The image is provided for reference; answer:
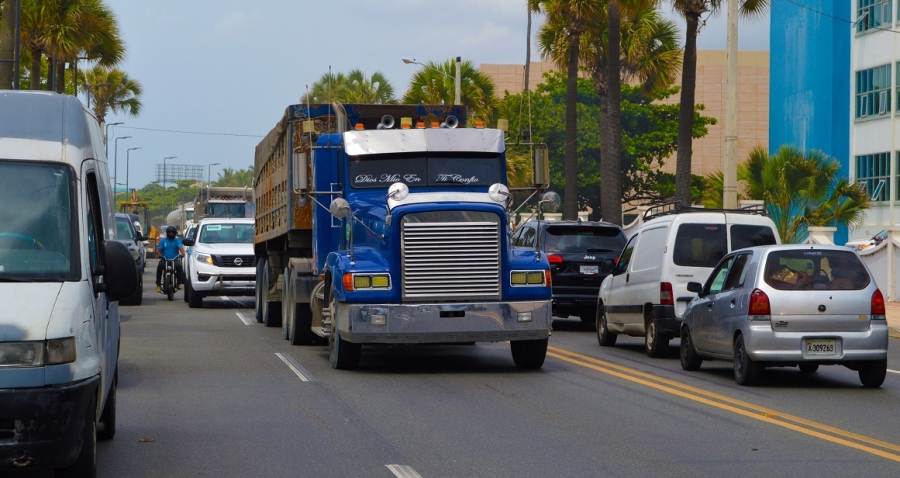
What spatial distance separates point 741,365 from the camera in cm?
1347

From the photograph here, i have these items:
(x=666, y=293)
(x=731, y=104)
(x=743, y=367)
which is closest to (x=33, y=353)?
(x=743, y=367)

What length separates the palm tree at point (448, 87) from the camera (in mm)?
44562

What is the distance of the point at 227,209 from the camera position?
46375mm

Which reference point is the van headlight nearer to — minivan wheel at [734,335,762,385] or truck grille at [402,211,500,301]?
truck grille at [402,211,500,301]

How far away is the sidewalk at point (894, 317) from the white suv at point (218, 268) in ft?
42.9

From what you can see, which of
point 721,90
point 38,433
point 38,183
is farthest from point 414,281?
point 721,90

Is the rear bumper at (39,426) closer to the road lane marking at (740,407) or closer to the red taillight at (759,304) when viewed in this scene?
the road lane marking at (740,407)

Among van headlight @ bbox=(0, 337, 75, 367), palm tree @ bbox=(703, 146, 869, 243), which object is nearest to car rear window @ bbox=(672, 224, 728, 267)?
van headlight @ bbox=(0, 337, 75, 367)

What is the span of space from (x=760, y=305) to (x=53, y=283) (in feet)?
26.8

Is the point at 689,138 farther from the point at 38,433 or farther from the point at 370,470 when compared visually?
the point at 38,433

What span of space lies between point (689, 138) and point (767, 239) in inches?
629

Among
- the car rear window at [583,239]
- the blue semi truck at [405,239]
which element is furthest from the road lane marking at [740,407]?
the car rear window at [583,239]

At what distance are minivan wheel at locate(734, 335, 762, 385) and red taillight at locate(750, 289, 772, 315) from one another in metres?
0.38

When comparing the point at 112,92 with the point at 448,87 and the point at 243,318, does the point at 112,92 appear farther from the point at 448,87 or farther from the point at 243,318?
the point at 243,318
